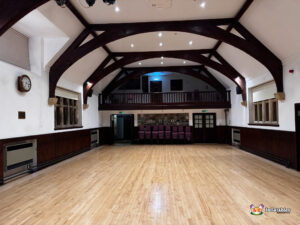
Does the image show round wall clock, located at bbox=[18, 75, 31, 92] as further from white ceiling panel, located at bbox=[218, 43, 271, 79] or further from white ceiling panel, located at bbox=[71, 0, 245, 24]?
white ceiling panel, located at bbox=[218, 43, 271, 79]

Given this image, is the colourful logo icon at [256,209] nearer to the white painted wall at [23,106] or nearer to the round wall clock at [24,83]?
the white painted wall at [23,106]

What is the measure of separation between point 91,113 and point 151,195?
782 cm

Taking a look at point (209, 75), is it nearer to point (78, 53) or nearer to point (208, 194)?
point (78, 53)

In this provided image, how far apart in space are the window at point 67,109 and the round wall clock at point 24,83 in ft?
6.43

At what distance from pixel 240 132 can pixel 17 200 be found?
361 inches

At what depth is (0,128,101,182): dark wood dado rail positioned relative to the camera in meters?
5.86

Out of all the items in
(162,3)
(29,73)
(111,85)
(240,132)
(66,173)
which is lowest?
(66,173)

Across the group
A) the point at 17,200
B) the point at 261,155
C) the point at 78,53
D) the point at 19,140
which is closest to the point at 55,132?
the point at 19,140

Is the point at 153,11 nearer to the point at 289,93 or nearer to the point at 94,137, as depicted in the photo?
the point at 289,93

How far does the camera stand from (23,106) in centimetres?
529

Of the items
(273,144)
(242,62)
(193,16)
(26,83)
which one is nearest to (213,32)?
(193,16)

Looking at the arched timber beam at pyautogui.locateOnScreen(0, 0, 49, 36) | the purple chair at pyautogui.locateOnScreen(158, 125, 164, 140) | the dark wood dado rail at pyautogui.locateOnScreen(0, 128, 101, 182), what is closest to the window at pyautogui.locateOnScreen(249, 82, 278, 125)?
the purple chair at pyautogui.locateOnScreen(158, 125, 164, 140)

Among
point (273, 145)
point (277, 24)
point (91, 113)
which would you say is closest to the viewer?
point (277, 24)

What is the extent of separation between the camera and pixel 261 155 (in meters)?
7.23
